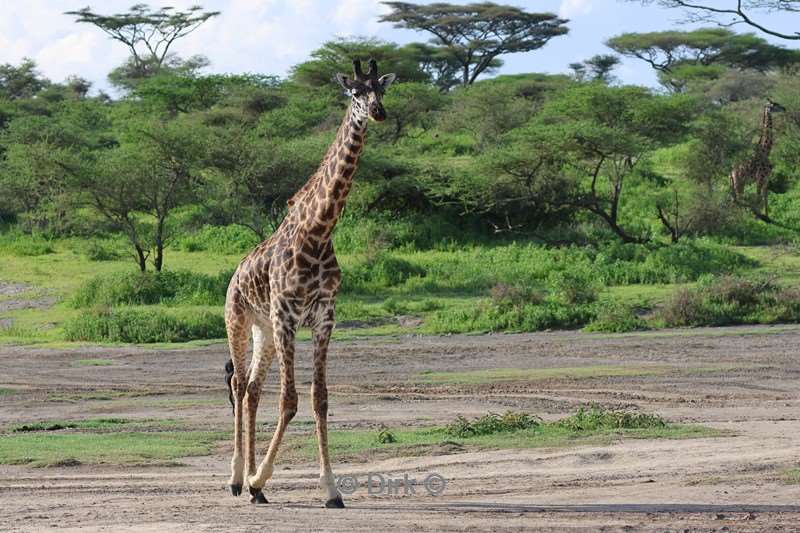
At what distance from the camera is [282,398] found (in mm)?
7859

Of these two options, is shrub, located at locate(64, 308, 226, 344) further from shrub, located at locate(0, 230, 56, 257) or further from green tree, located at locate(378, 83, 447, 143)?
green tree, located at locate(378, 83, 447, 143)

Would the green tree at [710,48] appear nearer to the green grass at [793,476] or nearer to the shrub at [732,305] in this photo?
the shrub at [732,305]

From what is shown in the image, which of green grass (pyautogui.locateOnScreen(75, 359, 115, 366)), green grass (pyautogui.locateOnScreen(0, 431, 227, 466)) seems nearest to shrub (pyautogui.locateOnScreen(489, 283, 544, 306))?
green grass (pyautogui.locateOnScreen(75, 359, 115, 366))

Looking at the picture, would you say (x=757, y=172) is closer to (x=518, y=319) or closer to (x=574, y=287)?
(x=574, y=287)

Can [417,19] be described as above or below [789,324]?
above

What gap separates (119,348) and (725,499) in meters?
13.6

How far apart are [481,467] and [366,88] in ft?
9.62

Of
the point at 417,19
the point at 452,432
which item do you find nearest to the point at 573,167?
the point at 452,432

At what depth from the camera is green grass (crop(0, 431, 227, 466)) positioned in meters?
9.79

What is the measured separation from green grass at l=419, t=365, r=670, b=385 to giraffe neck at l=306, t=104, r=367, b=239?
737 cm

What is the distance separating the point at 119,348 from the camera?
19.5 metres

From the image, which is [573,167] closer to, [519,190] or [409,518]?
[519,190]

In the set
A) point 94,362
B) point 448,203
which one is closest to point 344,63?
point 448,203

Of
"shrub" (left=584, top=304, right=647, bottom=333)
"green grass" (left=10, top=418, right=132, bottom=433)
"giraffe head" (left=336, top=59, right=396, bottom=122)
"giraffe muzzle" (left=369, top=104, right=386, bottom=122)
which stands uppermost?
"giraffe head" (left=336, top=59, right=396, bottom=122)
